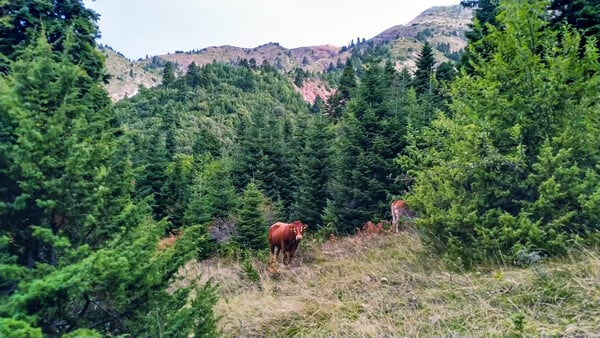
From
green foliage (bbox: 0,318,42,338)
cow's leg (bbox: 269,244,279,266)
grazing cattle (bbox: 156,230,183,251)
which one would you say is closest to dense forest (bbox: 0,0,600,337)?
green foliage (bbox: 0,318,42,338)

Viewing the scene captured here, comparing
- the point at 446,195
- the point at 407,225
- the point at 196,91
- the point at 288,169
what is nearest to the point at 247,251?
the point at 407,225

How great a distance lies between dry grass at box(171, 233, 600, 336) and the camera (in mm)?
4523

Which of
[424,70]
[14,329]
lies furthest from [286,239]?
[424,70]

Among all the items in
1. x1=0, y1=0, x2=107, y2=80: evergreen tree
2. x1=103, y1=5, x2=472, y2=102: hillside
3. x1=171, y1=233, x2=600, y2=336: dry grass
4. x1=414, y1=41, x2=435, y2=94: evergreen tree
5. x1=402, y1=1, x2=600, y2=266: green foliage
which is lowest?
x1=171, y1=233, x2=600, y2=336: dry grass

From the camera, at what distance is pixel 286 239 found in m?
11.0

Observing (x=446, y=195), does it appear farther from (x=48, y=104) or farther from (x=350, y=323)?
(x=48, y=104)

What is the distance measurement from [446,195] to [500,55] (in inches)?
100

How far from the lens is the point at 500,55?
727 cm

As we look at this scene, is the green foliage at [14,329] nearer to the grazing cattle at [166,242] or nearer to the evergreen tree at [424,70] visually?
the grazing cattle at [166,242]

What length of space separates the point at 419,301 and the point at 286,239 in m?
5.71

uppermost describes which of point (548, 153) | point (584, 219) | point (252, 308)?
point (548, 153)

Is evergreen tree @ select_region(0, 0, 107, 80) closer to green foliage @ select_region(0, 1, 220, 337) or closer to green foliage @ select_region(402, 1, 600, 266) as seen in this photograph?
green foliage @ select_region(0, 1, 220, 337)

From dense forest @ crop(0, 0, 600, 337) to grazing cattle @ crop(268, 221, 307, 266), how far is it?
5.36 ft

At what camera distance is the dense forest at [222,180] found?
3586mm
